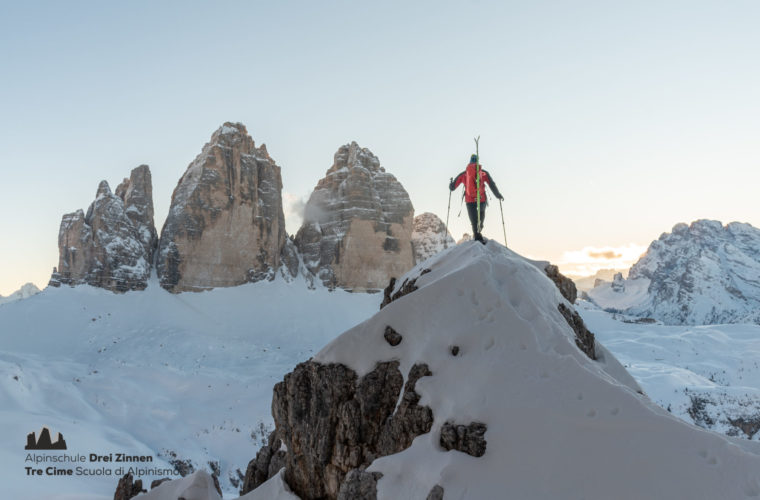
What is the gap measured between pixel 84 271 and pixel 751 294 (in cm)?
17668

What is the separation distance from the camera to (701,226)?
178 metres

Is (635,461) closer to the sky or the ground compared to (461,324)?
closer to the ground

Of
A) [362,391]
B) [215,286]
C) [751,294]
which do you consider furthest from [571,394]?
[751,294]

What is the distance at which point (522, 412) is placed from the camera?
620 centimetres

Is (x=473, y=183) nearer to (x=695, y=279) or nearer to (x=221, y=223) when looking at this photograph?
(x=221, y=223)

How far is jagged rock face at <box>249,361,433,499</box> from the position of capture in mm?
7348

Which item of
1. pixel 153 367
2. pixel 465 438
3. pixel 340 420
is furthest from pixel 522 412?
pixel 153 367

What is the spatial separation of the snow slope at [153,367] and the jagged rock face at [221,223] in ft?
8.56

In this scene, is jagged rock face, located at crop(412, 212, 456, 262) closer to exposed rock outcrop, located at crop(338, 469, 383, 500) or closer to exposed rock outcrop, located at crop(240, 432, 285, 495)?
exposed rock outcrop, located at crop(240, 432, 285, 495)

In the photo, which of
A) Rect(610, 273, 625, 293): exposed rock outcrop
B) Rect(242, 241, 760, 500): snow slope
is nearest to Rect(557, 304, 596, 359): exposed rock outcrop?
Rect(242, 241, 760, 500): snow slope

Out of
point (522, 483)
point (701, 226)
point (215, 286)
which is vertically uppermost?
point (701, 226)

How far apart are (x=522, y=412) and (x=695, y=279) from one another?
180 m

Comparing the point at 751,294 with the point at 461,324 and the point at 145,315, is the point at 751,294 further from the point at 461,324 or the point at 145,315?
the point at 461,324

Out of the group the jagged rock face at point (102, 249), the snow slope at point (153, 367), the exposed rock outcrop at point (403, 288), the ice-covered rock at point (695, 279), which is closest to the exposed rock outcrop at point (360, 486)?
the exposed rock outcrop at point (403, 288)
